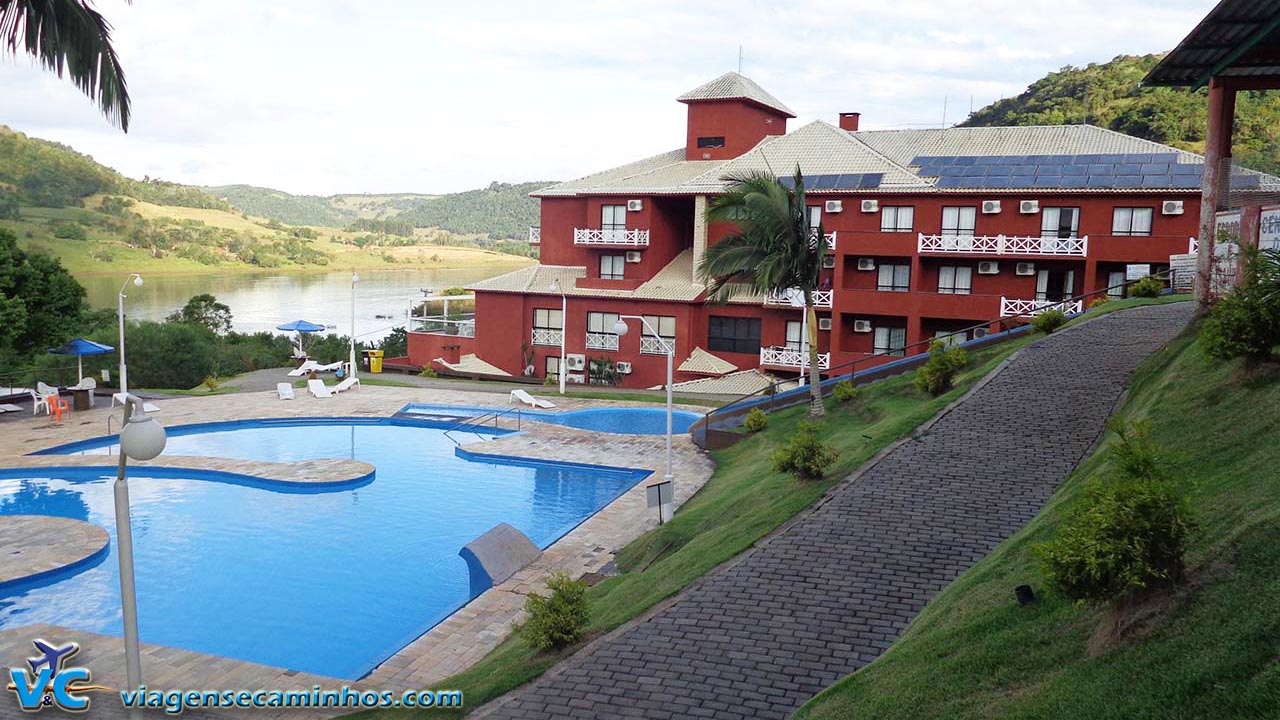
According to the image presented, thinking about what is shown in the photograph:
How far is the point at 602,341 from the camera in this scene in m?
39.8

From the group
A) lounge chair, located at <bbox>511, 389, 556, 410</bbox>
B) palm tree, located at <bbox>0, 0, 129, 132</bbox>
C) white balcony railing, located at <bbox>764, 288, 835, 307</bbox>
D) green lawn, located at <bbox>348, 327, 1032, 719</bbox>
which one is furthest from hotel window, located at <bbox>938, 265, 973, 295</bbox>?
palm tree, located at <bbox>0, 0, 129, 132</bbox>

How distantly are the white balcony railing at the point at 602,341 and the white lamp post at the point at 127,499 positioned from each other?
1252 inches

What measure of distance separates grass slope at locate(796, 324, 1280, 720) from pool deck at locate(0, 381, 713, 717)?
6226 millimetres

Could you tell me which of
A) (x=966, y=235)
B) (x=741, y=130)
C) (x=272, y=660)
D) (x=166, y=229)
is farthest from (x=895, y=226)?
(x=166, y=229)

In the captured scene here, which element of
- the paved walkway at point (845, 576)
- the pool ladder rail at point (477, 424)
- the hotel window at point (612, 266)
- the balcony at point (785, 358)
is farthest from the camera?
the hotel window at point (612, 266)

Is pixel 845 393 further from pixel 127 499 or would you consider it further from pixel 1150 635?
pixel 127 499

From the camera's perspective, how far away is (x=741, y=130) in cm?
4281

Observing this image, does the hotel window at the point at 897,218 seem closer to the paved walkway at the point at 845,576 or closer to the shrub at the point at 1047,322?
the shrub at the point at 1047,322

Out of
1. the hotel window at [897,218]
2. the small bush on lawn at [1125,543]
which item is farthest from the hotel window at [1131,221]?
the small bush on lawn at [1125,543]

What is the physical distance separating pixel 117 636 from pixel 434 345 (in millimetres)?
30986

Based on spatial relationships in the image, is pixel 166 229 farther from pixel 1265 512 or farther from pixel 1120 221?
pixel 1265 512

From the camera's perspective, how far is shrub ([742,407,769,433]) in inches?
903

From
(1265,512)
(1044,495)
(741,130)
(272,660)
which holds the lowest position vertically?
(272,660)

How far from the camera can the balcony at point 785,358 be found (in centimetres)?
3547
